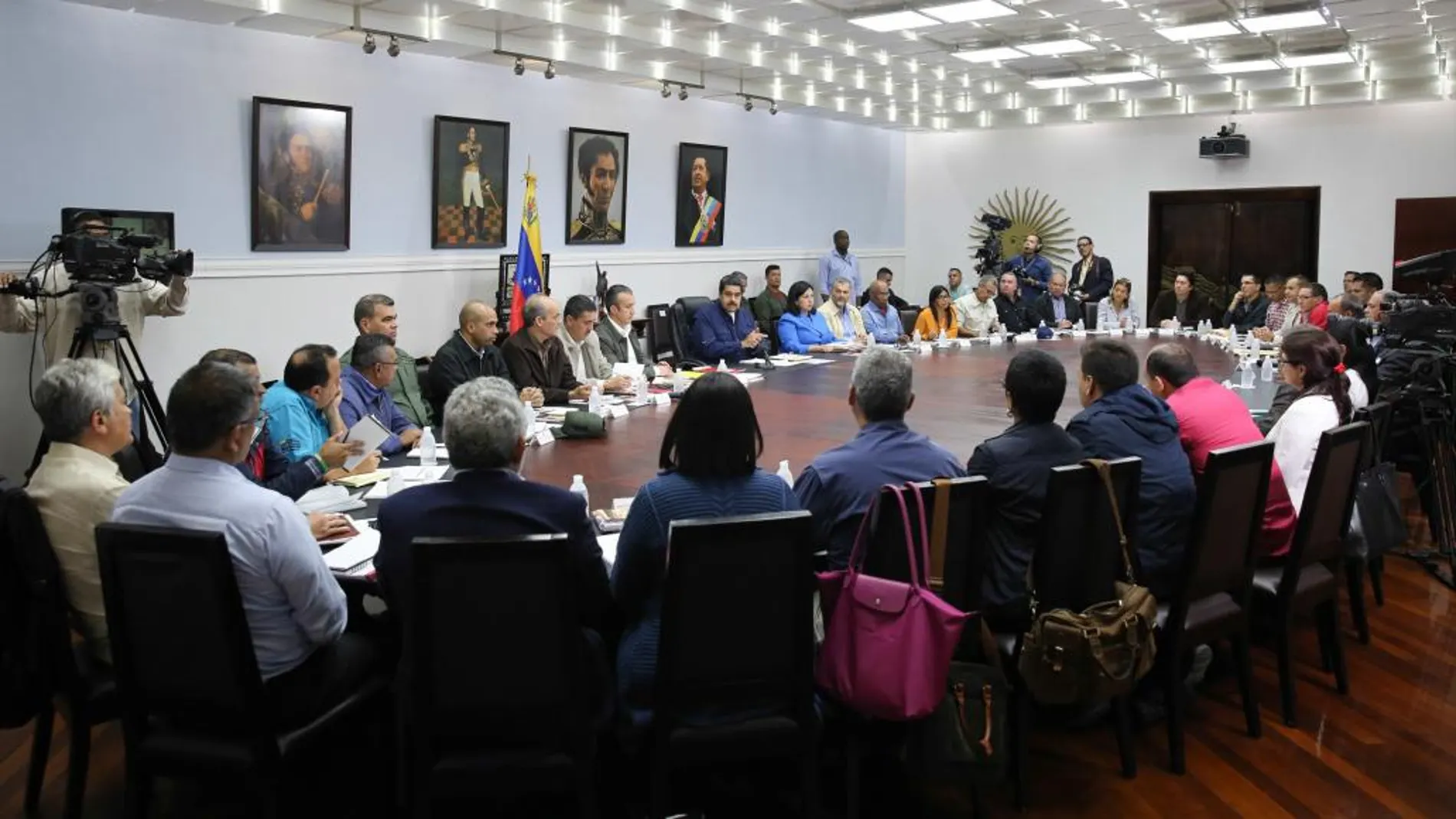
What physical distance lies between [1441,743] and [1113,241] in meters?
10.8

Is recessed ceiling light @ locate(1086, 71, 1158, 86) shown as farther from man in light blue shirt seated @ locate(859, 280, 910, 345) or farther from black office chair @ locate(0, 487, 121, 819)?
black office chair @ locate(0, 487, 121, 819)

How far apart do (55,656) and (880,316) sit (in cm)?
806

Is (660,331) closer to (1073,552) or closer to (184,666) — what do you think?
(1073,552)

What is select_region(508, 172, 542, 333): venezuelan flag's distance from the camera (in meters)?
8.53

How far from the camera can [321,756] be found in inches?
127

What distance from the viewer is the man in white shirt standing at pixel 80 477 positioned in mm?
2713

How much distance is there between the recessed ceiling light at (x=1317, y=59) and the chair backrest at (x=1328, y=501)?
7064 mm

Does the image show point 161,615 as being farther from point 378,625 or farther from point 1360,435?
point 1360,435

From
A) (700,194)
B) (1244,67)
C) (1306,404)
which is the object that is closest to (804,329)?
(700,194)

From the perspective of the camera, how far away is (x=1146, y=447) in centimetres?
338

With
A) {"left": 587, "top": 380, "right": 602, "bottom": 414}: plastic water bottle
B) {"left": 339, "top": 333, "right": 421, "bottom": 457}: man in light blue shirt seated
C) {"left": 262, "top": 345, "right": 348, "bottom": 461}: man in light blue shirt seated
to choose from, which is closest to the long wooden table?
{"left": 587, "top": 380, "right": 602, "bottom": 414}: plastic water bottle

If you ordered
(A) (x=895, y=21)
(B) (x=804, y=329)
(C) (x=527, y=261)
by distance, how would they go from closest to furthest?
(A) (x=895, y=21)
(C) (x=527, y=261)
(B) (x=804, y=329)

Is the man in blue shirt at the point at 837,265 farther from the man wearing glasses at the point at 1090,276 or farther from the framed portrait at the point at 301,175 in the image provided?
the framed portrait at the point at 301,175

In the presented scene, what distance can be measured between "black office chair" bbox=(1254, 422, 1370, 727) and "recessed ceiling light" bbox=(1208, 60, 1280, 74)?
7351 millimetres
